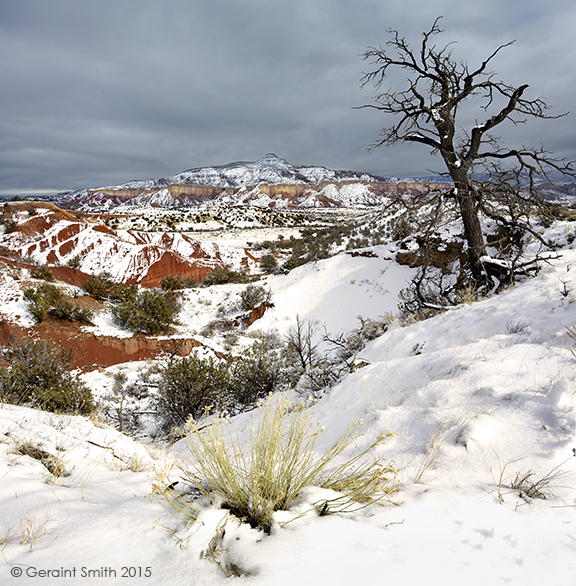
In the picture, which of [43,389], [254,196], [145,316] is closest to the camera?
[43,389]

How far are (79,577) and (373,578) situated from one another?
45.2 inches

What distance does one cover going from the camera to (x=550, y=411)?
1.83m

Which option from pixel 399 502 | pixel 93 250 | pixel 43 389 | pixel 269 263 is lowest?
pixel 43 389

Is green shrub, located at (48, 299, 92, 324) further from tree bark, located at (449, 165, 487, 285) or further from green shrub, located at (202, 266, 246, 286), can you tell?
tree bark, located at (449, 165, 487, 285)

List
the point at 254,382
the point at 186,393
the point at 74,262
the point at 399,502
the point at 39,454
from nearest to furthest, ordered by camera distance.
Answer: the point at 399,502 < the point at 39,454 < the point at 186,393 < the point at 254,382 < the point at 74,262

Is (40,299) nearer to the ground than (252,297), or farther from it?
farther from it

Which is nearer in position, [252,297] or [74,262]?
[252,297]

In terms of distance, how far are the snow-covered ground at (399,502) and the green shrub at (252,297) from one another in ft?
37.8

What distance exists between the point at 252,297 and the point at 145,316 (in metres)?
5.48

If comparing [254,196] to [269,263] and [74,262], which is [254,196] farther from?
[74,262]

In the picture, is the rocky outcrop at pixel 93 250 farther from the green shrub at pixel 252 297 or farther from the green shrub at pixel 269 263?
the green shrub at pixel 252 297

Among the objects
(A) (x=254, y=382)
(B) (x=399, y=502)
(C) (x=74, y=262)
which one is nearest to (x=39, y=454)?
(B) (x=399, y=502)

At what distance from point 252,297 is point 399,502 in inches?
540

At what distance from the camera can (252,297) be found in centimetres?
1499
